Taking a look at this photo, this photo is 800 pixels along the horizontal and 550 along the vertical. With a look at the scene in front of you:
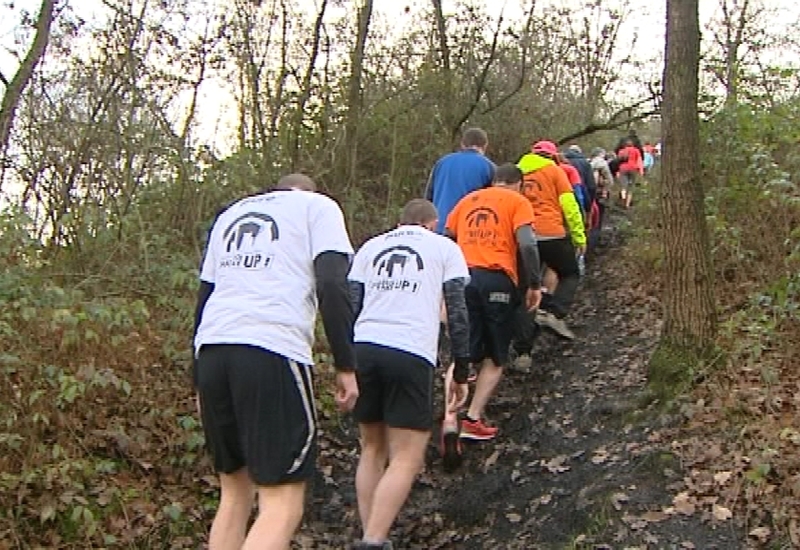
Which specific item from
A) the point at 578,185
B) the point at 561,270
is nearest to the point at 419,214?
the point at 561,270

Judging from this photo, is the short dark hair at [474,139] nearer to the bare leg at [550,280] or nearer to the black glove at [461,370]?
the bare leg at [550,280]

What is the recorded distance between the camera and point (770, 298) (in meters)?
7.04

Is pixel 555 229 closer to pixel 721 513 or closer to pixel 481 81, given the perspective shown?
pixel 721 513

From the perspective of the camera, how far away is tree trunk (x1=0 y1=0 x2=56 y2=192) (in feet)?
28.2

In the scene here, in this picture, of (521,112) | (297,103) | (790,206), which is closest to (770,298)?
(790,206)

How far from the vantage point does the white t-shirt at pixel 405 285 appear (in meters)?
5.30

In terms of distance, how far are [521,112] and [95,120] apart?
8.85 metres

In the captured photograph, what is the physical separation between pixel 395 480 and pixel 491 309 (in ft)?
7.19

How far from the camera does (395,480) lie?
16.7ft

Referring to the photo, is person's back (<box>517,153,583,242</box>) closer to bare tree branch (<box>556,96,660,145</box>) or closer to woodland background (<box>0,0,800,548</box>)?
woodland background (<box>0,0,800,548</box>)

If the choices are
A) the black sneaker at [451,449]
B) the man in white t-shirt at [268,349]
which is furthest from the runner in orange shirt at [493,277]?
the man in white t-shirt at [268,349]

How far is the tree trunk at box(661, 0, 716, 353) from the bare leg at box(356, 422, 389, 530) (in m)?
2.34

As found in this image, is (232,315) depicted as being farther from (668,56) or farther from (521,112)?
(521,112)

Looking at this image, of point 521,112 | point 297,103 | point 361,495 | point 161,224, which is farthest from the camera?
point 521,112
